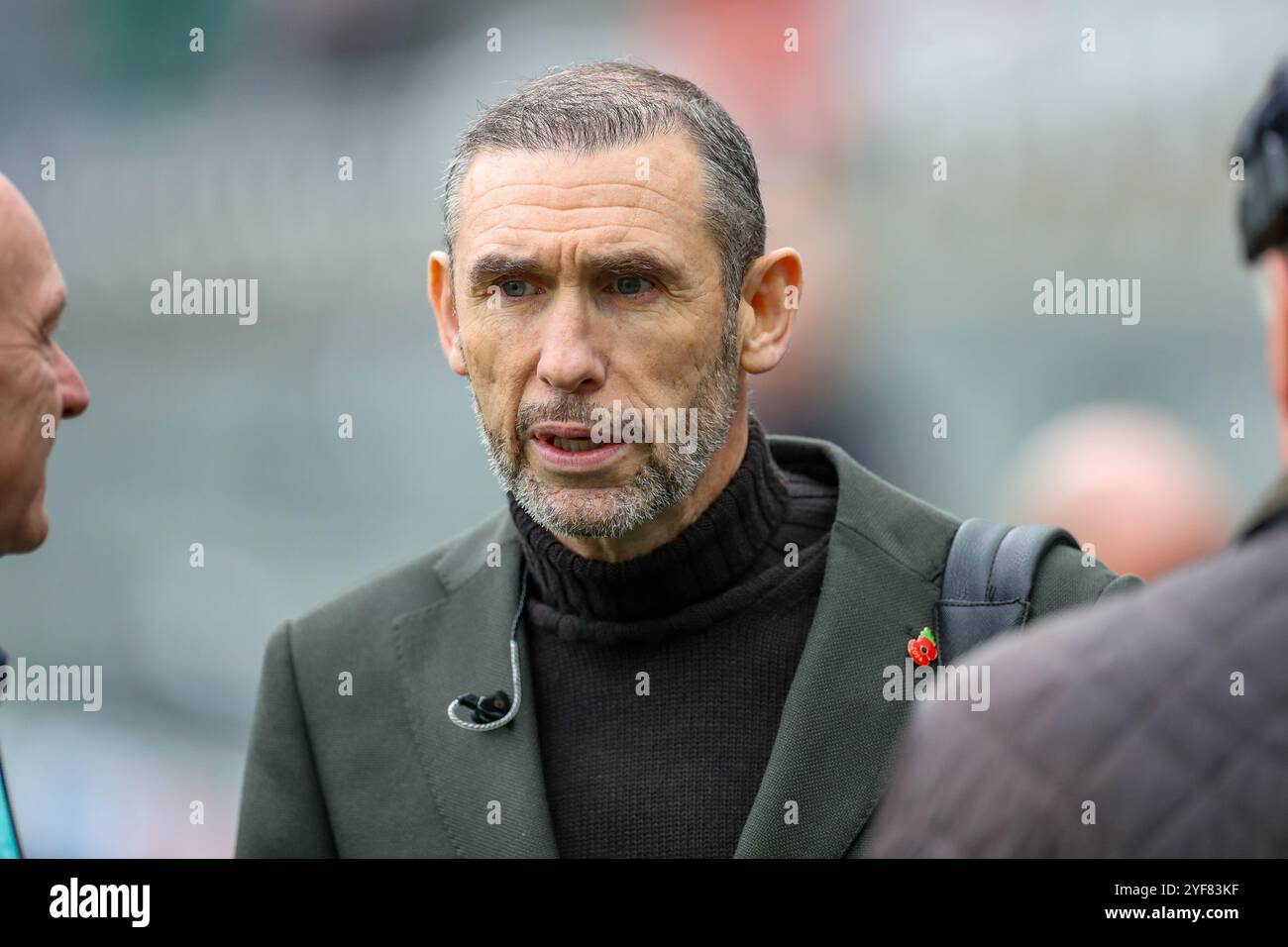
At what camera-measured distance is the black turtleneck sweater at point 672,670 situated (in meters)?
3.15

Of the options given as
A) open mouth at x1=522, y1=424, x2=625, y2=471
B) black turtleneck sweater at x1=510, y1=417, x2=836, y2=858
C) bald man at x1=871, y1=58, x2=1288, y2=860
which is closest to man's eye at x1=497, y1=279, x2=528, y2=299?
open mouth at x1=522, y1=424, x2=625, y2=471

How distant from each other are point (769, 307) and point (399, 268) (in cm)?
531

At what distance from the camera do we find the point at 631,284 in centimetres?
324

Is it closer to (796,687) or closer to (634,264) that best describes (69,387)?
(634,264)

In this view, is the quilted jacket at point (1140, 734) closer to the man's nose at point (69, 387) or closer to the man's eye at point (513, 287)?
the man's eye at point (513, 287)

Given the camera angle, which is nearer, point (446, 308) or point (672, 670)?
point (672, 670)

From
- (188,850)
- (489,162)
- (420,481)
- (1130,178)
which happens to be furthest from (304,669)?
(1130,178)

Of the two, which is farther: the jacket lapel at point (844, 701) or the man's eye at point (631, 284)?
the man's eye at point (631, 284)

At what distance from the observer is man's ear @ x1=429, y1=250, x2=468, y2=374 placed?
11.4 ft

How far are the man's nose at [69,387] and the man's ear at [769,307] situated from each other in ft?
4.29

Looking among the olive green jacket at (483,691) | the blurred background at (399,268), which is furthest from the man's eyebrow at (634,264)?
the blurred background at (399,268)

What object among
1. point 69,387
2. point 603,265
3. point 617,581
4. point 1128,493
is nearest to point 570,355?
point 603,265

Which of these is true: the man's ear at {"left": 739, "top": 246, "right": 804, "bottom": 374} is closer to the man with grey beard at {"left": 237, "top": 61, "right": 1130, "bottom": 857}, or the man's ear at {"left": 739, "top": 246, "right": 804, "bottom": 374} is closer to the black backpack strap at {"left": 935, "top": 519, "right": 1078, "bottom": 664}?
the man with grey beard at {"left": 237, "top": 61, "right": 1130, "bottom": 857}
